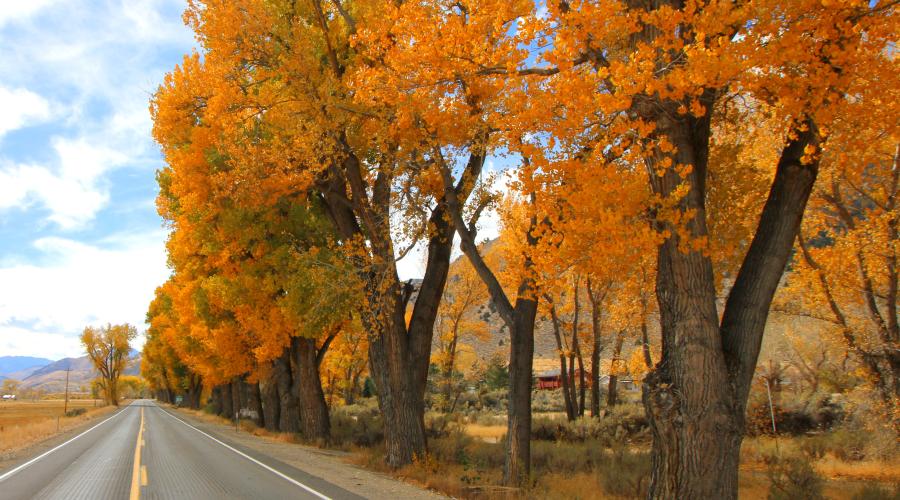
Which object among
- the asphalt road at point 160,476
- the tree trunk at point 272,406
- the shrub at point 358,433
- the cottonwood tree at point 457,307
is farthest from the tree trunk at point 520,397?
the cottonwood tree at point 457,307

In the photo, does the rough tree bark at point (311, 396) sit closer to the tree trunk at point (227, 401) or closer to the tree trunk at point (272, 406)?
the tree trunk at point (272, 406)

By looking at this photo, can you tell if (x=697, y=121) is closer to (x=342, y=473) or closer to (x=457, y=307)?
(x=342, y=473)

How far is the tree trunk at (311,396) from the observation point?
21359 millimetres

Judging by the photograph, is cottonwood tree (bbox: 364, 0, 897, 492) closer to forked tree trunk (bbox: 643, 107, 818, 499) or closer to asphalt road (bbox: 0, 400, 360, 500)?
forked tree trunk (bbox: 643, 107, 818, 499)

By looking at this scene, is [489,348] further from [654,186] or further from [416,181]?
[654,186]

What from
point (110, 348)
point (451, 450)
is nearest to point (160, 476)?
point (451, 450)

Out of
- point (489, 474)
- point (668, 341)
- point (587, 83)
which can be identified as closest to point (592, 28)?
point (587, 83)

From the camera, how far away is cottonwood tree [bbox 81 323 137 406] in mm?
80812

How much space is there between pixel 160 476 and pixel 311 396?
961 cm

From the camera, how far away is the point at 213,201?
57.8 ft

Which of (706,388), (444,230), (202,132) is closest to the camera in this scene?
(706,388)

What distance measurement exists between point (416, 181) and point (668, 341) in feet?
24.8

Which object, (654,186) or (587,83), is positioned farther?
(654,186)

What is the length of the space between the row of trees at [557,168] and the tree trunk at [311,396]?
3.3 inches
